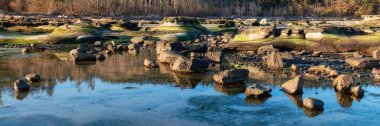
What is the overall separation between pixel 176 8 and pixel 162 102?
216 ft

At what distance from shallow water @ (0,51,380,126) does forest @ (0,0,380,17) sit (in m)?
53.9

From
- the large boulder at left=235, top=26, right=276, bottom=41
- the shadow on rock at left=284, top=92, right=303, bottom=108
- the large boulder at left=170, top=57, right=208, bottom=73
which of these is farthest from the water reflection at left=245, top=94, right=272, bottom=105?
the large boulder at left=235, top=26, right=276, bottom=41

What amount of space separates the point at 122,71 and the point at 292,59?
372 inches

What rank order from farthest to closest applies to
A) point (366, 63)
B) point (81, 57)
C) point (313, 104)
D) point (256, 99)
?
point (81, 57) → point (366, 63) → point (256, 99) → point (313, 104)

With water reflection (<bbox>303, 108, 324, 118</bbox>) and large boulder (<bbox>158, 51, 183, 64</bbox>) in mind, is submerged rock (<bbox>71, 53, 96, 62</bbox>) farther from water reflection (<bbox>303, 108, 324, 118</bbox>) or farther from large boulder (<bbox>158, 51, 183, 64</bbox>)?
water reflection (<bbox>303, 108, 324, 118</bbox>)

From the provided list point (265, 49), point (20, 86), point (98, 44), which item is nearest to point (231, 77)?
point (20, 86)

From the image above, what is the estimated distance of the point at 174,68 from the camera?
21656 mm

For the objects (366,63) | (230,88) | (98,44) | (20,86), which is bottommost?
(230,88)

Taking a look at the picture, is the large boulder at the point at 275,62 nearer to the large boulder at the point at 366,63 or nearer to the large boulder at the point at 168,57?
the large boulder at the point at 366,63

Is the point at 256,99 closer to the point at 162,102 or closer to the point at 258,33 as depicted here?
the point at 162,102

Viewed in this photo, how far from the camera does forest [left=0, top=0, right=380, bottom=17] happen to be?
73.9 metres

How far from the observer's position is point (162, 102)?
15.0 meters

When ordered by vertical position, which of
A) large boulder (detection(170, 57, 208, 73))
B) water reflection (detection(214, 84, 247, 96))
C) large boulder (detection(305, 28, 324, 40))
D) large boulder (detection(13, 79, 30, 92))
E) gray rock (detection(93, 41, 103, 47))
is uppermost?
large boulder (detection(305, 28, 324, 40))

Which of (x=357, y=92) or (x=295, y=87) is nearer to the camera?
(x=357, y=92)
